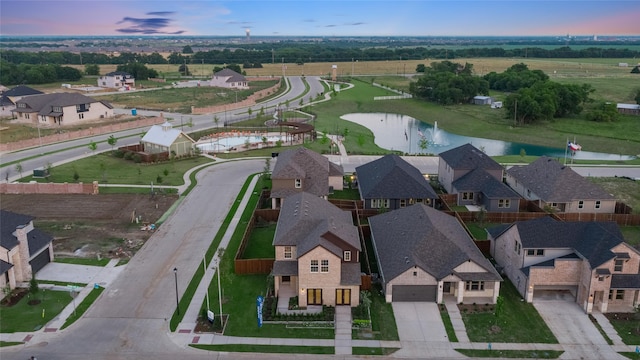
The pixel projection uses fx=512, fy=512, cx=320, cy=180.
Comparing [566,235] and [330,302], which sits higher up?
[566,235]

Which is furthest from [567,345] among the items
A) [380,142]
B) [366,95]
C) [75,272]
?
[366,95]

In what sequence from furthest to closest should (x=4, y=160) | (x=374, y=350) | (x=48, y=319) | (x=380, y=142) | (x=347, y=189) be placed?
(x=380, y=142), (x=4, y=160), (x=347, y=189), (x=48, y=319), (x=374, y=350)

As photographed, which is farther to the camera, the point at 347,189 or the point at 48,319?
the point at 347,189

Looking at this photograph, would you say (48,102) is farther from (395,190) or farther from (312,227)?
(312,227)

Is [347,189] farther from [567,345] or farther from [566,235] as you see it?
[567,345]

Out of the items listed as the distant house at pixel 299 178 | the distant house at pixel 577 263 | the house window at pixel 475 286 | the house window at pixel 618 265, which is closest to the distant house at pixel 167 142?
the distant house at pixel 299 178

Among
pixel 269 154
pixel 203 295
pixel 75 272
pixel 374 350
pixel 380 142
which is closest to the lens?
pixel 374 350

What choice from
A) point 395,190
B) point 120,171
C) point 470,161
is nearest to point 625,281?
point 395,190
